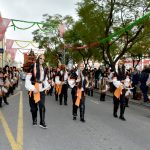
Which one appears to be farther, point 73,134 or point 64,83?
point 64,83

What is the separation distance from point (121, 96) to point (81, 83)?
1508 mm

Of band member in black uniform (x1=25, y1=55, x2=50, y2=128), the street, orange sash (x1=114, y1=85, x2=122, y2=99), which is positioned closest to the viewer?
the street

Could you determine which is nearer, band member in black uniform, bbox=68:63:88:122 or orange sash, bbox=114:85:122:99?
band member in black uniform, bbox=68:63:88:122

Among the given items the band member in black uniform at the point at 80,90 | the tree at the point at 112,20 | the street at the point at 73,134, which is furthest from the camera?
the tree at the point at 112,20

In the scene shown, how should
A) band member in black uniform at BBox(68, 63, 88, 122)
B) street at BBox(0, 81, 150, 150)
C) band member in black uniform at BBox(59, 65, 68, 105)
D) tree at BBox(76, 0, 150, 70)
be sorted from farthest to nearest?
tree at BBox(76, 0, 150, 70), band member in black uniform at BBox(59, 65, 68, 105), band member in black uniform at BBox(68, 63, 88, 122), street at BBox(0, 81, 150, 150)

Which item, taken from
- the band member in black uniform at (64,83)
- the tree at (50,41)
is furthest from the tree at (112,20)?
the tree at (50,41)

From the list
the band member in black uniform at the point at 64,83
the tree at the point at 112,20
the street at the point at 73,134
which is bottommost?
the street at the point at 73,134

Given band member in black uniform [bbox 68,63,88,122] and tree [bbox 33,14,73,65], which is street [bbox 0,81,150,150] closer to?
band member in black uniform [bbox 68,63,88,122]

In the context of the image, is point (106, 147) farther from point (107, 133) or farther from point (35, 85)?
point (35, 85)

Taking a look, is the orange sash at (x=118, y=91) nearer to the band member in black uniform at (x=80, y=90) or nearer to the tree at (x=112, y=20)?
the band member in black uniform at (x=80, y=90)

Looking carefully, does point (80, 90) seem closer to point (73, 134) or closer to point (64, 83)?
point (73, 134)

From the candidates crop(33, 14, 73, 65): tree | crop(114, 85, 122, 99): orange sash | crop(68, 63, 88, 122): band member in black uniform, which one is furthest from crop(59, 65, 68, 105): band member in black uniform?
crop(33, 14, 73, 65): tree

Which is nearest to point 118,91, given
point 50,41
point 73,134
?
point 73,134

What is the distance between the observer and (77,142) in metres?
8.78
